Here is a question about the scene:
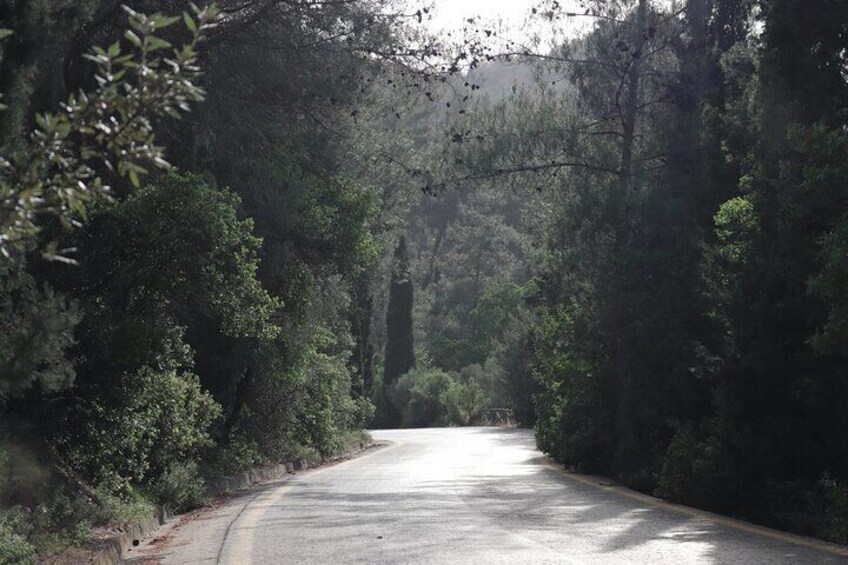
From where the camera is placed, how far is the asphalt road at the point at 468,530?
401 inches

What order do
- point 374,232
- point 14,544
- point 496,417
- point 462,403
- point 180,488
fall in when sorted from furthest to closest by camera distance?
1. point 462,403
2. point 496,417
3. point 374,232
4. point 180,488
5. point 14,544

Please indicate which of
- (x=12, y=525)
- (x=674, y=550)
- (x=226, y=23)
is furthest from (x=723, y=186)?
(x=12, y=525)

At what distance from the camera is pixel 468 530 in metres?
12.2

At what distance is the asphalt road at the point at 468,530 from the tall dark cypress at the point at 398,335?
191ft

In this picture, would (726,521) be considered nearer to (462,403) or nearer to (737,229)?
(737,229)

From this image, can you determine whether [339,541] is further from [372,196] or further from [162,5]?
[372,196]

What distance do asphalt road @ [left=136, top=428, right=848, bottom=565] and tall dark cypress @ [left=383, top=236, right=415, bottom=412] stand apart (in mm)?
58118

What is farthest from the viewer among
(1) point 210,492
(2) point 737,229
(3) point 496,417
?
(3) point 496,417

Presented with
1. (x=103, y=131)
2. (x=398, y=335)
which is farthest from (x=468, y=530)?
(x=398, y=335)

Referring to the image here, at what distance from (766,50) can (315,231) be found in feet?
35.0

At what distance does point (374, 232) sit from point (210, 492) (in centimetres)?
1525

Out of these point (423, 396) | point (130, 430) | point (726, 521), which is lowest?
point (726, 521)

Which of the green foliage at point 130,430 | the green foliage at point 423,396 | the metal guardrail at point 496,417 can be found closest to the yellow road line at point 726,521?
the green foliage at point 130,430

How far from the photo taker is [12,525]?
10.3 metres
